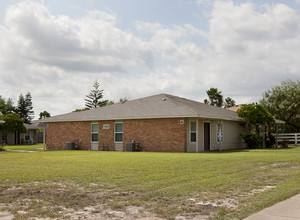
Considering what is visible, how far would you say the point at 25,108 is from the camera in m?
85.8

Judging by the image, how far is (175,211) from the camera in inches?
240

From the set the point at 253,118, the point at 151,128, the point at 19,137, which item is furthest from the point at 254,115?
the point at 19,137

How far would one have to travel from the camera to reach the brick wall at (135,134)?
23594 mm

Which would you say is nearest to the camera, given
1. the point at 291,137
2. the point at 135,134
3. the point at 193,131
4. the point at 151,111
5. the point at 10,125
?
the point at 193,131

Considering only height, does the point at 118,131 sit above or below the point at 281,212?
above

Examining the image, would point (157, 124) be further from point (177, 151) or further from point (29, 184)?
point (29, 184)

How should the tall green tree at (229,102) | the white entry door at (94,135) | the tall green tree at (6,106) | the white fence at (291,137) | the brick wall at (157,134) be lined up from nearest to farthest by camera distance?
the brick wall at (157,134) → the white entry door at (94,135) → the white fence at (291,137) → the tall green tree at (229,102) → the tall green tree at (6,106)

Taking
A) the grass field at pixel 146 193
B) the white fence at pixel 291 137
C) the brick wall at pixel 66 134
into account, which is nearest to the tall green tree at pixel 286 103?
the white fence at pixel 291 137

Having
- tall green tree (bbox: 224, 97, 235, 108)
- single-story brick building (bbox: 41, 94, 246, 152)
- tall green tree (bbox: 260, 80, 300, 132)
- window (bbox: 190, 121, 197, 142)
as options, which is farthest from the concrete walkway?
tall green tree (bbox: 224, 97, 235, 108)

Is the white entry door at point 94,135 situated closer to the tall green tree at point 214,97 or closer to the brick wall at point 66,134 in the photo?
the brick wall at point 66,134

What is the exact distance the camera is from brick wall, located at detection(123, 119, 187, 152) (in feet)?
76.8

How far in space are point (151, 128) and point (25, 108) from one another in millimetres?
68080

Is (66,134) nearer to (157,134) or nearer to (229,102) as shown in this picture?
(157,134)

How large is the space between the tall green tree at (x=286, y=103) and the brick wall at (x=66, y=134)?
2194 cm
